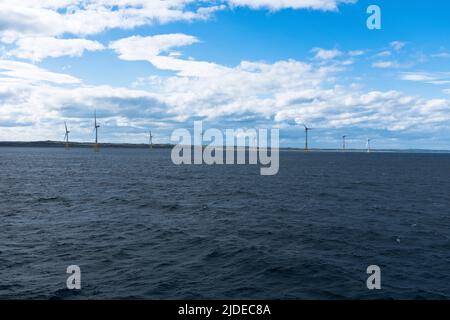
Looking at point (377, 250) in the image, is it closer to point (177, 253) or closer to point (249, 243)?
point (249, 243)

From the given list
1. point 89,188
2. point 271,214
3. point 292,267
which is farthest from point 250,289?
point 89,188

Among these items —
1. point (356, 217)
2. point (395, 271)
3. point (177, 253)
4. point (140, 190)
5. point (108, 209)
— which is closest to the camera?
point (395, 271)

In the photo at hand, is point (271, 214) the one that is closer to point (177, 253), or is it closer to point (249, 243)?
point (249, 243)

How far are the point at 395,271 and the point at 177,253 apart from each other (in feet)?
66.5

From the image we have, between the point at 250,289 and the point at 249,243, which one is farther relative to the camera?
the point at 249,243

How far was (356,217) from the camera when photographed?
54.9m

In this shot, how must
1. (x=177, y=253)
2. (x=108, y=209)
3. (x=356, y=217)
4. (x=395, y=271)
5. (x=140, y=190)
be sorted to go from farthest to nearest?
(x=140, y=190)
(x=108, y=209)
(x=356, y=217)
(x=177, y=253)
(x=395, y=271)

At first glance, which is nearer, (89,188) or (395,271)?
(395,271)

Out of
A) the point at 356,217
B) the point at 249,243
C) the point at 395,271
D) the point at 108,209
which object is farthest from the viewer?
the point at 108,209
